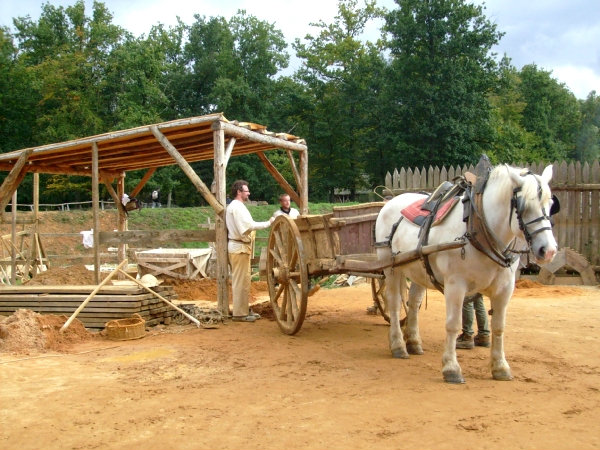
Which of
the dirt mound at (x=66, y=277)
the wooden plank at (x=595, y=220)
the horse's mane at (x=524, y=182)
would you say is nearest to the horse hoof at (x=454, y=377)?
the horse's mane at (x=524, y=182)

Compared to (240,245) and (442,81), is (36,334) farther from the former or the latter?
(442,81)

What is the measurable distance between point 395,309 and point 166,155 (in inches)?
277

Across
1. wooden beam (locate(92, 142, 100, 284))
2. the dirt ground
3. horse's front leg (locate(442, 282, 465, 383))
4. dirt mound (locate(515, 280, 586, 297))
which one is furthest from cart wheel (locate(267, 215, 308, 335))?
→ dirt mound (locate(515, 280, 586, 297))

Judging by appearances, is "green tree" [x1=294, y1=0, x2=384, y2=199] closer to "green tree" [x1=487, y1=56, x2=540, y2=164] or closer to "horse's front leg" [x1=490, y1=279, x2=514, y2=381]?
"green tree" [x1=487, y1=56, x2=540, y2=164]

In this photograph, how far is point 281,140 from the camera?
986 cm

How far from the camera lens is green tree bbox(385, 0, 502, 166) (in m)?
31.2

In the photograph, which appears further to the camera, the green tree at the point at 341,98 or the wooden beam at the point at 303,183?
the green tree at the point at 341,98

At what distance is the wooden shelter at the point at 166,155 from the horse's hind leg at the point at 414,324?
3176mm

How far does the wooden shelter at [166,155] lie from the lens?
8.12m

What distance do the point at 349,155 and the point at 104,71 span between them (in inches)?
707

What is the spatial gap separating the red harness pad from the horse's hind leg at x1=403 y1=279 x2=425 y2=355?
0.95m

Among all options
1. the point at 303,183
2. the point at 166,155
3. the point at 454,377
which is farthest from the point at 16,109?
the point at 454,377

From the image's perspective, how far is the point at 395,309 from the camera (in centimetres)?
583

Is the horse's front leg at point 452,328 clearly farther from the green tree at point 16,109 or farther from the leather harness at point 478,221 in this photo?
the green tree at point 16,109
